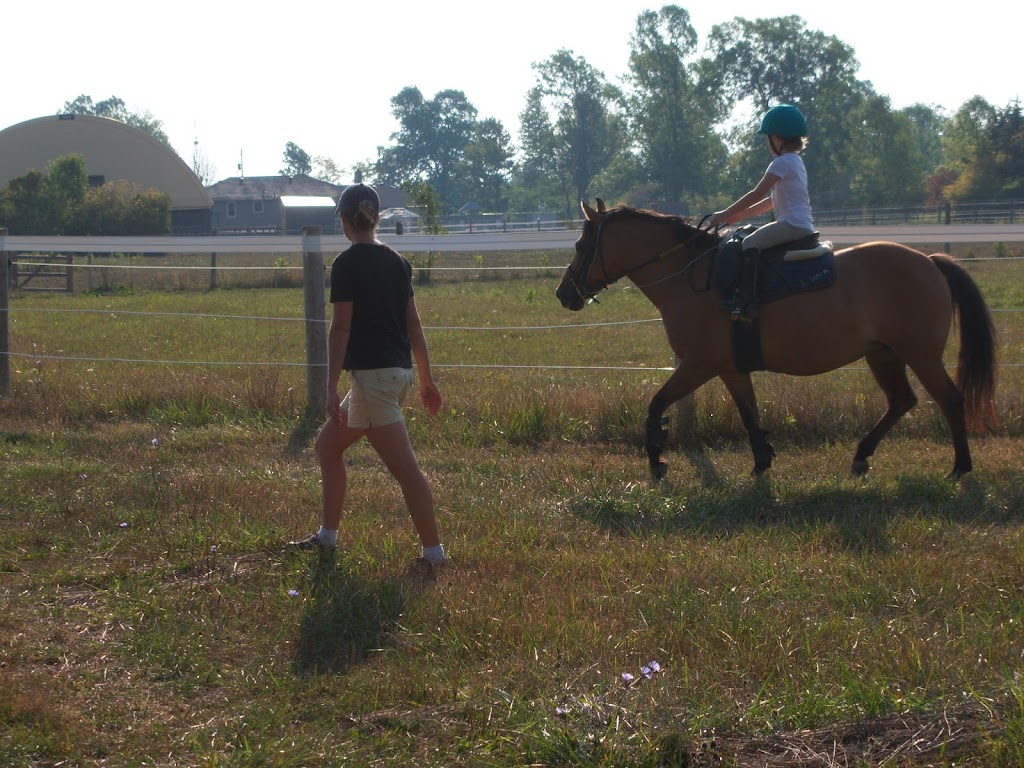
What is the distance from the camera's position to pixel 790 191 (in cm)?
721

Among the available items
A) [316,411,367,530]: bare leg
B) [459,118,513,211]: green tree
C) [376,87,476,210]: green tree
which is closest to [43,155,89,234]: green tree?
[316,411,367,530]: bare leg

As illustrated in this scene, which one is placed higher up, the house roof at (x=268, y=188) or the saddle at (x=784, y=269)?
the house roof at (x=268, y=188)

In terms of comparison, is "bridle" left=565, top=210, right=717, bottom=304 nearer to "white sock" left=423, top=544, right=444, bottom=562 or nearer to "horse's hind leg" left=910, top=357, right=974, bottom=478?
"horse's hind leg" left=910, top=357, right=974, bottom=478

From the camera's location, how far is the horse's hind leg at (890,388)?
7844 millimetres

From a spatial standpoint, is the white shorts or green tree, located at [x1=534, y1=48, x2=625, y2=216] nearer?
the white shorts

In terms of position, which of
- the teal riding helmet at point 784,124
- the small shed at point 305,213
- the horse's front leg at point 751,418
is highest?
the small shed at point 305,213

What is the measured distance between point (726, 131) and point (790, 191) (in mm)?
75356

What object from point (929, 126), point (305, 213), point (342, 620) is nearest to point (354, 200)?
point (342, 620)

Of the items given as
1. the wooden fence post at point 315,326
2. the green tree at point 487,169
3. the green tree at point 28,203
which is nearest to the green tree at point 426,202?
the green tree at point 28,203

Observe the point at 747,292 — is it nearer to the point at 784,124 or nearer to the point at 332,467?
the point at 784,124

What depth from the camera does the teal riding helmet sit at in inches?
283

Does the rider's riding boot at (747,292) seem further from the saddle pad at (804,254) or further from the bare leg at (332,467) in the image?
the bare leg at (332,467)

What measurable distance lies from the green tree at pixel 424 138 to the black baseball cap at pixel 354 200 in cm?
11696

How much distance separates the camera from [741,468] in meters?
7.82
